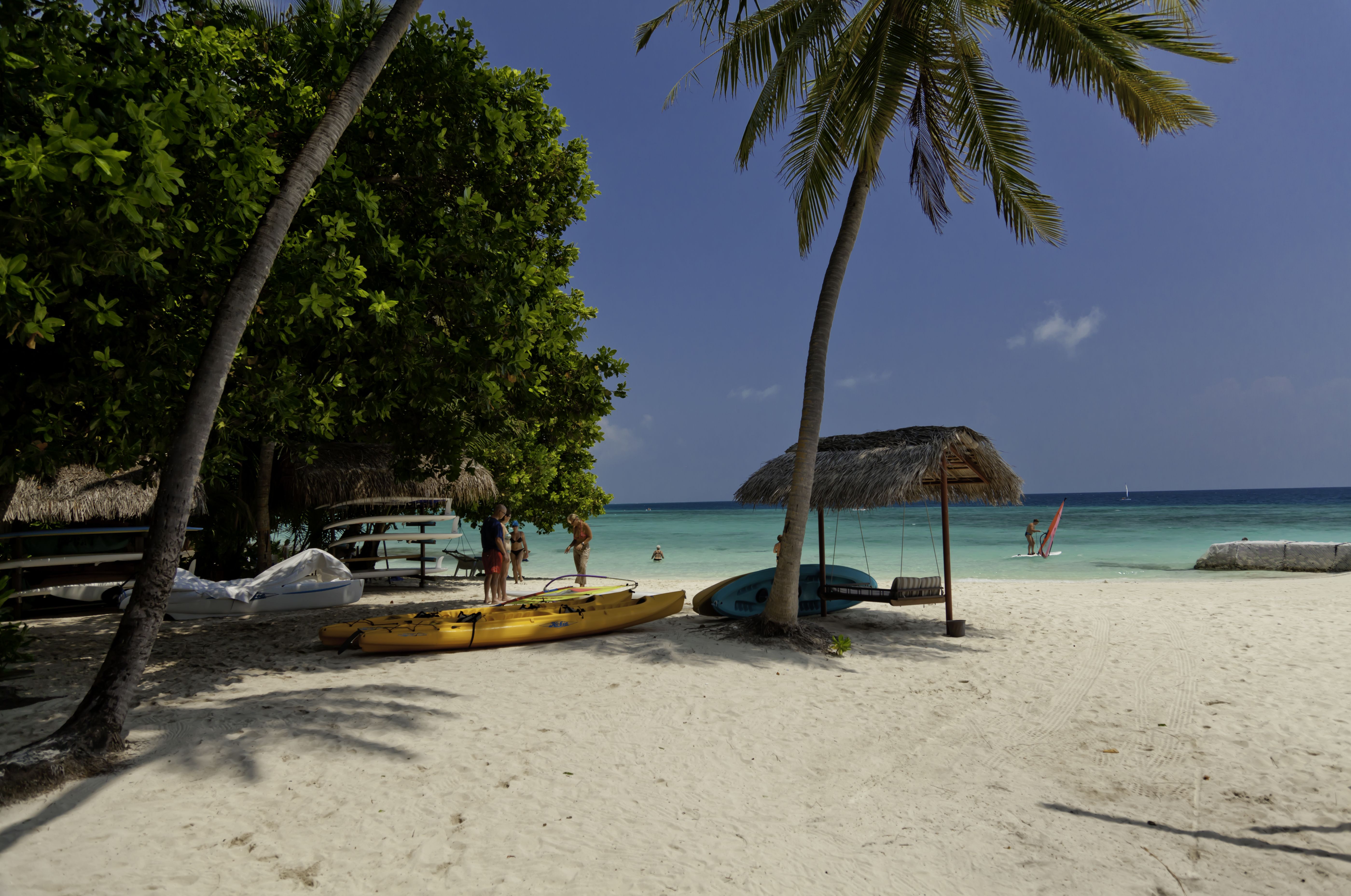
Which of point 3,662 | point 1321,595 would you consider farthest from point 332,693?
point 1321,595

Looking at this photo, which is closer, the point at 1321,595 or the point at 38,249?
the point at 38,249

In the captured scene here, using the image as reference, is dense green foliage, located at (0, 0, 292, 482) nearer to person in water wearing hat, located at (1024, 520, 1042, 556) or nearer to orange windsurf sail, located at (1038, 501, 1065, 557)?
orange windsurf sail, located at (1038, 501, 1065, 557)

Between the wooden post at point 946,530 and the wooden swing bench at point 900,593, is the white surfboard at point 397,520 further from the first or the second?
the wooden post at point 946,530

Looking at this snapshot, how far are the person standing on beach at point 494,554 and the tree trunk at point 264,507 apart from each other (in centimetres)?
368

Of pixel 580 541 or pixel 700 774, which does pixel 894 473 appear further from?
pixel 580 541

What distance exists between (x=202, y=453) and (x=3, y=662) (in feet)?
10.4

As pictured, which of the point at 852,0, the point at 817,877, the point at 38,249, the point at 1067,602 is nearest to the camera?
the point at 817,877

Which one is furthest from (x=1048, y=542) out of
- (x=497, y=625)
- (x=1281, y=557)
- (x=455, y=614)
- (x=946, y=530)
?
(x=455, y=614)

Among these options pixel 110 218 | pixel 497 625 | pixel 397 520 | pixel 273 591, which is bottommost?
pixel 497 625

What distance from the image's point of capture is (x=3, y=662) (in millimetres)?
5777

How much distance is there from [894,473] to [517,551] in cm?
856

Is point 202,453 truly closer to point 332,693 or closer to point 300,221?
point 332,693

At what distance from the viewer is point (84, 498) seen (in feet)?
35.3

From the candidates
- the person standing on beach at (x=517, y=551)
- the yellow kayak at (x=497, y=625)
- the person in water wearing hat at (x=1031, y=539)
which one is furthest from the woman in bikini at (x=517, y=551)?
the person in water wearing hat at (x=1031, y=539)
